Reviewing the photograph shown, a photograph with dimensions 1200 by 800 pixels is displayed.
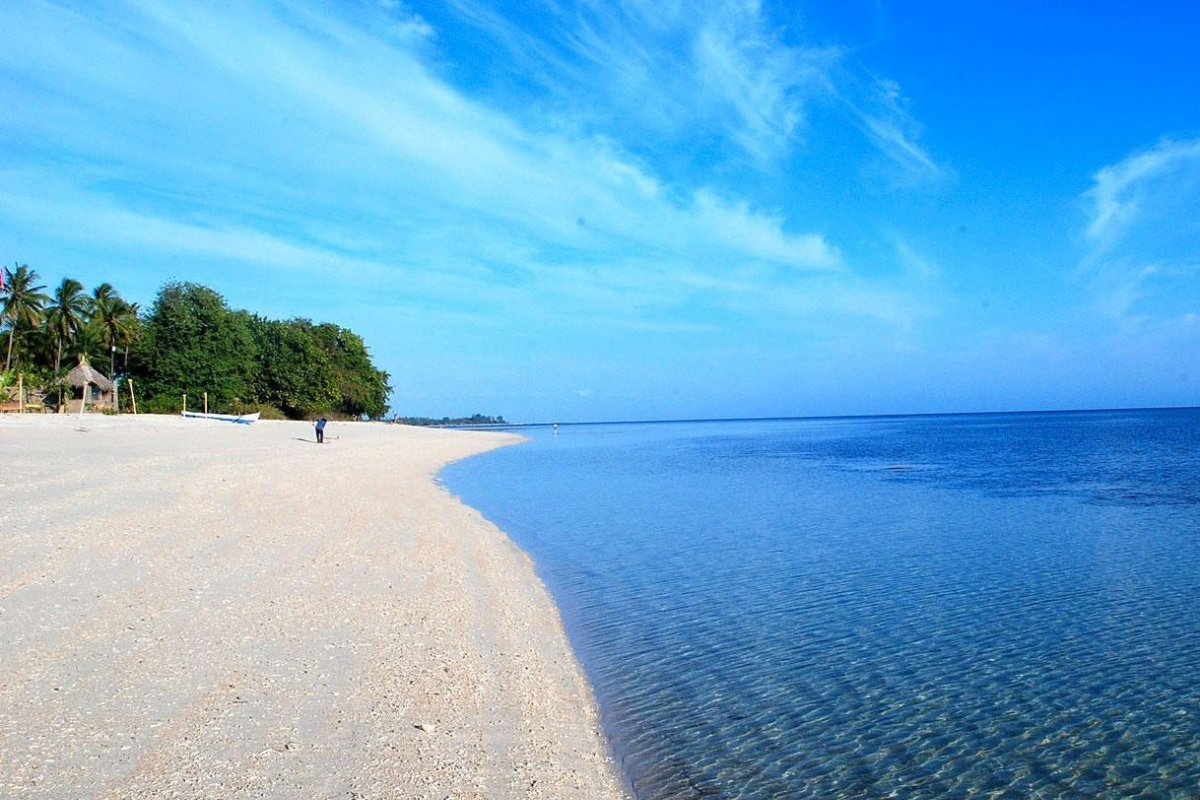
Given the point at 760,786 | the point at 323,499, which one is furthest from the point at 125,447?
the point at 760,786

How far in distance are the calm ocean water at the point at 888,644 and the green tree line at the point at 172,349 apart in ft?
167

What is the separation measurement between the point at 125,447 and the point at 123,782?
25814 millimetres

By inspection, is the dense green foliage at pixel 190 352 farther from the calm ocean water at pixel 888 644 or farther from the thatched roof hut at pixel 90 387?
the calm ocean water at pixel 888 644

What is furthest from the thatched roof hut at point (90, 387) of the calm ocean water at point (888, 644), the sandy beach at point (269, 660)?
the calm ocean water at point (888, 644)

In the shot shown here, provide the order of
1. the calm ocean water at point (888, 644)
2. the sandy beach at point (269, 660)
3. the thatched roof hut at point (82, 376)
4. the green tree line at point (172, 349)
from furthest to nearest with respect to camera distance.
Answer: the green tree line at point (172, 349) → the thatched roof hut at point (82, 376) → the calm ocean water at point (888, 644) → the sandy beach at point (269, 660)

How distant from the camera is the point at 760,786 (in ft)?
19.5

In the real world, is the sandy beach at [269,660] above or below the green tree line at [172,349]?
below

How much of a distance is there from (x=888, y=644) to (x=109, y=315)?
75549 millimetres

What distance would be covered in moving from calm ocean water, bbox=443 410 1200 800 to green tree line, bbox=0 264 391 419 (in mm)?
51005

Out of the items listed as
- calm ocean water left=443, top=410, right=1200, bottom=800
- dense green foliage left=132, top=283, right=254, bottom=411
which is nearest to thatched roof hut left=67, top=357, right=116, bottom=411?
dense green foliage left=132, top=283, right=254, bottom=411

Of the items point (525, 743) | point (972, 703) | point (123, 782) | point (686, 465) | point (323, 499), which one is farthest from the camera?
point (686, 465)

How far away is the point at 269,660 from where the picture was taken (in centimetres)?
718

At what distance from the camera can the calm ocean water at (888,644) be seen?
6285mm

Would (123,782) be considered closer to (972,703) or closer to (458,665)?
(458,665)
